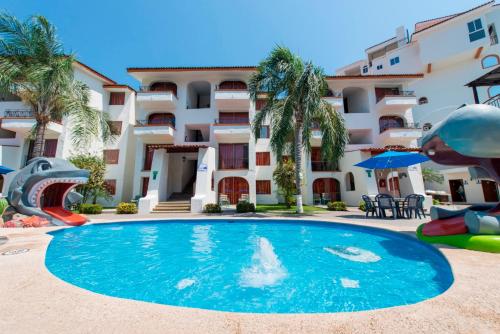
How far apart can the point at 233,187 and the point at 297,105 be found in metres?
10.0

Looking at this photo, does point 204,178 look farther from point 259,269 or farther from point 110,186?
point 259,269

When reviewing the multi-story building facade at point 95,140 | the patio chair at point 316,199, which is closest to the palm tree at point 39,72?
the multi-story building facade at point 95,140

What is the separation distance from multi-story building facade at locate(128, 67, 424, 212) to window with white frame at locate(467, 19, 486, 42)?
10.2m

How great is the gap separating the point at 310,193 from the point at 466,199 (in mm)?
16680

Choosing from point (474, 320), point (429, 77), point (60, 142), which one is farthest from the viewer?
point (429, 77)

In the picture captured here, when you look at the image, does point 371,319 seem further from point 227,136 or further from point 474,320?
point 227,136

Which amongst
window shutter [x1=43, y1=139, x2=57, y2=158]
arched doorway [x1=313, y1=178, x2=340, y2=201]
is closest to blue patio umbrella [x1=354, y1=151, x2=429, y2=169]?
arched doorway [x1=313, y1=178, x2=340, y2=201]

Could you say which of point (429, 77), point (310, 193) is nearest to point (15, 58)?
point (310, 193)

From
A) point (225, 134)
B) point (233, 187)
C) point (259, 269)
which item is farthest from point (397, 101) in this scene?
point (259, 269)

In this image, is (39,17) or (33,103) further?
(33,103)

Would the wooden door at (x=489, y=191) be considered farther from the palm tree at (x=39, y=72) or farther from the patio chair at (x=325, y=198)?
the palm tree at (x=39, y=72)

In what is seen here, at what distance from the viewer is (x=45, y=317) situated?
2.04 meters

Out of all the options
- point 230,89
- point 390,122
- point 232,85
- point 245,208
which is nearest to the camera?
point 245,208

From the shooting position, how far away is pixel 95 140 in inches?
768
